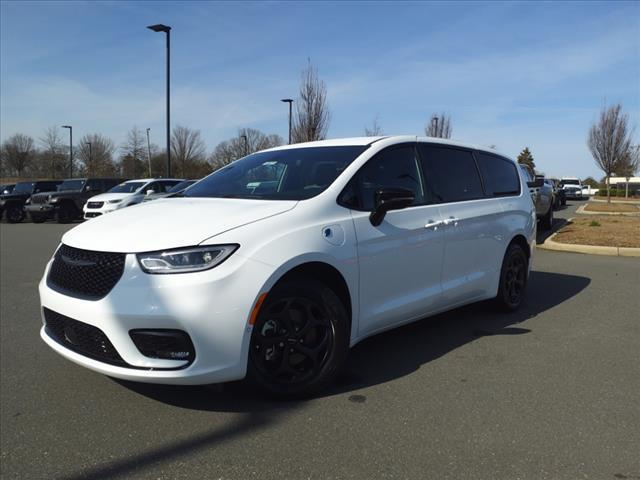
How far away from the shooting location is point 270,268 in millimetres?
3127

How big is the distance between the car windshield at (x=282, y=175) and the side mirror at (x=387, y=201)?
371 millimetres

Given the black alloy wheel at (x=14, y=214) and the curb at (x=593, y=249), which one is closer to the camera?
the curb at (x=593, y=249)

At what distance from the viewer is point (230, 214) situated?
3369mm

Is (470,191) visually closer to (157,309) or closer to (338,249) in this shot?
(338,249)

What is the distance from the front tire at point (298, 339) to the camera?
3.23 metres

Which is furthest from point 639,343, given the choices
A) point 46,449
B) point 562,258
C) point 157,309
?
point 562,258

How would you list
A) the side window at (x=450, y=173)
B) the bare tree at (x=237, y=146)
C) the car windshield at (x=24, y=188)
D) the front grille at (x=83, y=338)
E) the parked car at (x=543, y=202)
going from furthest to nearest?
the bare tree at (x=237, y=146) < the car windshield at (x=24, y=188) < the parked car at (x=543, y=202) < the side window at (x=450, y=173) < the front grille at (x=83, y=338)

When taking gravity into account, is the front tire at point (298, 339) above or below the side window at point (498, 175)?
below

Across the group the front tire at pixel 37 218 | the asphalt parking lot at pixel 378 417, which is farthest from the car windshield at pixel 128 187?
the asphalt parking lot at pixel 378 417

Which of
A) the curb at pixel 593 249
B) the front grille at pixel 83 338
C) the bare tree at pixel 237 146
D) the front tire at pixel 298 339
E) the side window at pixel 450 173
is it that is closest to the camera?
the front grille at pixel 83 338

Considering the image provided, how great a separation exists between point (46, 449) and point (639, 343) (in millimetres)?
4475

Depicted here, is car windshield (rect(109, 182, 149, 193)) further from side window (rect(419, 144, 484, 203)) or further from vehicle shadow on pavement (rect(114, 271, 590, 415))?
side window (rect(419, 144, 484, 203))

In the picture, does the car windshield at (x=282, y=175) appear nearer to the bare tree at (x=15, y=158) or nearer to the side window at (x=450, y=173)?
the side window at (x=450, y=173)

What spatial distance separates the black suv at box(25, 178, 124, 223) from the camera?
20922 mm
